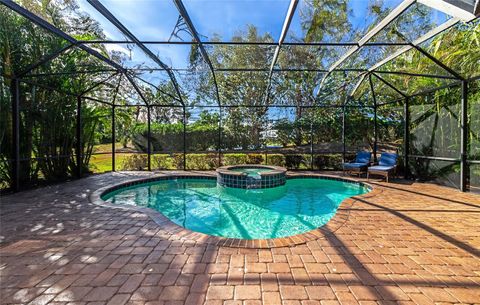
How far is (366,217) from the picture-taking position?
4.29 m

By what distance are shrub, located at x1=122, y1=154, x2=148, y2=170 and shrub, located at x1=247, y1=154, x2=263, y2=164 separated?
4.74 m

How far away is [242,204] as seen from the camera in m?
6.32

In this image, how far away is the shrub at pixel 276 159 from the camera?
34.9ft

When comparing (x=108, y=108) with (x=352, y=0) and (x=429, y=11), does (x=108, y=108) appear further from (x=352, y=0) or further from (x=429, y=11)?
(x=429, y=11)

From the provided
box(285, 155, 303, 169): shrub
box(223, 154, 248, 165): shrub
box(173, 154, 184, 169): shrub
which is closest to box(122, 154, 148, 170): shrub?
box(173, 154, 184, 169): shrub

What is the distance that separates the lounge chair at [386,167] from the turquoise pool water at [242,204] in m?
0.94

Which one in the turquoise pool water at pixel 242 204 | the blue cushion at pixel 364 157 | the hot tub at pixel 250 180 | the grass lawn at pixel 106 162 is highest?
the blue cushion at pixel 364 157

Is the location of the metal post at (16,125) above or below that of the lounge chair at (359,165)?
above

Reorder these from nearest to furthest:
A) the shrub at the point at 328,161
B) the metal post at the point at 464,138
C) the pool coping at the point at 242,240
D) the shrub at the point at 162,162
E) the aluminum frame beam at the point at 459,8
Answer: the aluminum frame beam at the point at 459,8 → the pool coping at the point at 242,240 → the metal post at the point at 464,138 → the shrub at the point at 328,161 → the shrub at the point at 162,162

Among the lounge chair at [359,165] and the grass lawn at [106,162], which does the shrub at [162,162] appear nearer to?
the grass lawn at [106,162]

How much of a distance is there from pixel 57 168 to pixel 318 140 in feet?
34.3

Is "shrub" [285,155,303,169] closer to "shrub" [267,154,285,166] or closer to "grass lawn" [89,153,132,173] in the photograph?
"shrub" [267,154,285,166]

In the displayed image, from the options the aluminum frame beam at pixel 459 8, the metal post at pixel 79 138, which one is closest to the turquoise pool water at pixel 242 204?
the metal post at pixel 79 138

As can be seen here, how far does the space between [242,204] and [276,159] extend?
4780 mm
